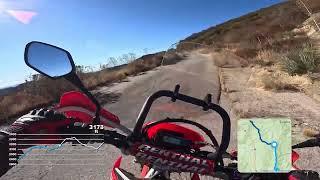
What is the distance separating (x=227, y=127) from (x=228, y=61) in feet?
73.4

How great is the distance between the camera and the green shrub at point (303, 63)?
621 inches

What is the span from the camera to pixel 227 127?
97.5 inches

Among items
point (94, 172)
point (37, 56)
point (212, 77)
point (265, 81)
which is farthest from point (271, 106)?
point (37, 56)

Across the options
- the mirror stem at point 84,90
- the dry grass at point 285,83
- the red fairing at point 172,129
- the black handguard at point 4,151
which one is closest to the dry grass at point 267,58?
the dry grass at point 285,83

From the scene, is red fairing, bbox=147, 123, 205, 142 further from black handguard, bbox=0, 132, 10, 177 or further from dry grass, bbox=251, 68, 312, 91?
dry grass, bbox=251, 68, 312, 91

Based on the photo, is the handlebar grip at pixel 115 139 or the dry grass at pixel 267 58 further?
the dry grass at pixel 267 58

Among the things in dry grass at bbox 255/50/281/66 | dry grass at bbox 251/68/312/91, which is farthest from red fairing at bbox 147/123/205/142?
dry grass at bbox 255/50/281/66

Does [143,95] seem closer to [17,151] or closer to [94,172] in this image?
[94,172]
